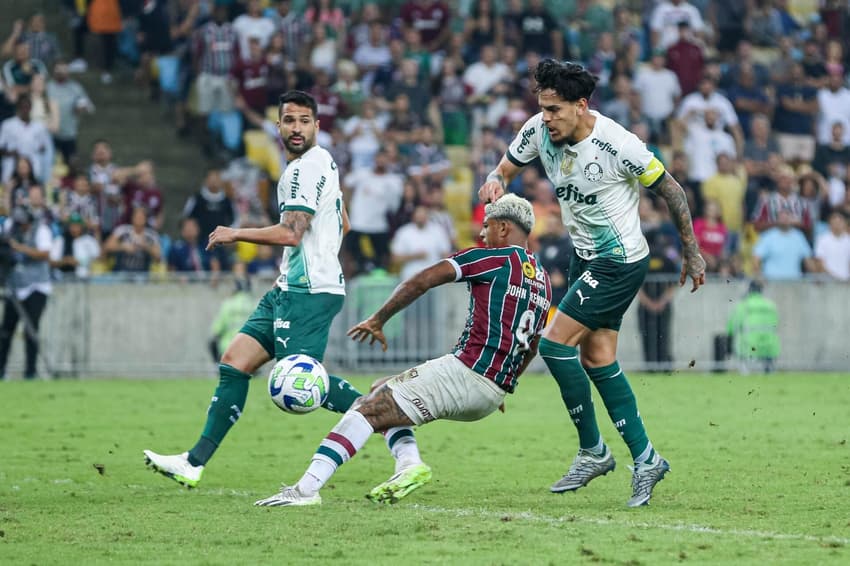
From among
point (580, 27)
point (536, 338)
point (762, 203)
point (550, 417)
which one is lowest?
point (550, 417)

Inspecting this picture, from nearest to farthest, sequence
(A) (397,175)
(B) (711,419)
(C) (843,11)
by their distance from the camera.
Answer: (B) (711,419), (A) (397,175), (C) (843,11)

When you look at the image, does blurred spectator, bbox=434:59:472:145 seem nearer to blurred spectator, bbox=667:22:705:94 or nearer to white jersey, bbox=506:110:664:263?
blurred spectator, bbox=667:22:705:94

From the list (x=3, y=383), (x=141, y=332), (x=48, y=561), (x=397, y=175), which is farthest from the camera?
(x=397, y=175)

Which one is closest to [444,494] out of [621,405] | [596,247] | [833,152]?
[621,405]

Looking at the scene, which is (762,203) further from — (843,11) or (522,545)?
(522,545)

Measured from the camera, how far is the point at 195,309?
20.4 meters

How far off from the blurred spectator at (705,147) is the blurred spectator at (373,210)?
4692mm

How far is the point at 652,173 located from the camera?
8945mm

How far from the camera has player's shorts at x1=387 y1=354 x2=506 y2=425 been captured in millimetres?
8641

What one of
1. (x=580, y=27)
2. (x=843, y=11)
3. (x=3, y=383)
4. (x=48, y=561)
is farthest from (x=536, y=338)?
(x=843, y=11)

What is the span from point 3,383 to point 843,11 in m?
17.4

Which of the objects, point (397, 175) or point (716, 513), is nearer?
point (716, 513)

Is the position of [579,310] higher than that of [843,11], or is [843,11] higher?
[843,11]

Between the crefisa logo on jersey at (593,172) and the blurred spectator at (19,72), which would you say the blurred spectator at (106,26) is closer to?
the blurred spectator at (19,72)
